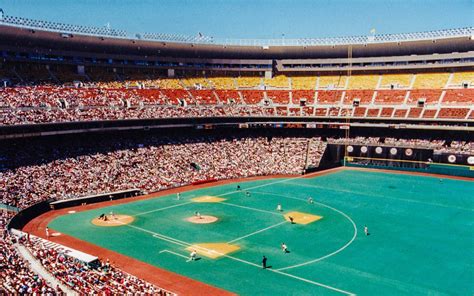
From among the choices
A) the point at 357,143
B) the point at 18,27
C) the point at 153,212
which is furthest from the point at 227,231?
the point at 18,27

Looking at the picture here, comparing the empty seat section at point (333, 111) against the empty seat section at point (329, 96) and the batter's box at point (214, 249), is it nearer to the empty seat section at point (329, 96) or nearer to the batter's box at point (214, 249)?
the empty seat section at point (329, 96)

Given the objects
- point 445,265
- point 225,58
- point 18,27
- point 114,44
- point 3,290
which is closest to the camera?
point 3,290

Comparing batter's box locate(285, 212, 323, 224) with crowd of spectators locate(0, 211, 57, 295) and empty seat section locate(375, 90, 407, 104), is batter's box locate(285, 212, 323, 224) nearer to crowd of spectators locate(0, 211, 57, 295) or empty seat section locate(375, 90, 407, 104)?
crowd of spectators locate(0, 211, 57, 295)

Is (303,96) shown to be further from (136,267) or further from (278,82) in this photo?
(136,267)

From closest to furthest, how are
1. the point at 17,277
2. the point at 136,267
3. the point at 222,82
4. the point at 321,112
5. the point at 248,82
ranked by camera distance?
the point at 17,277, the point at 136,267, the point at 321,112, the point at 222,82, the point at 248,82

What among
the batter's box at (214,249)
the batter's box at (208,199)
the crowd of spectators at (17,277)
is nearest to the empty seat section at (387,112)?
the batter's box at (208,199)

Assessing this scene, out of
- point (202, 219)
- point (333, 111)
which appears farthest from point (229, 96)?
point (202, 219)

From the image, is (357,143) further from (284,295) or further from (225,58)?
(284,295)
